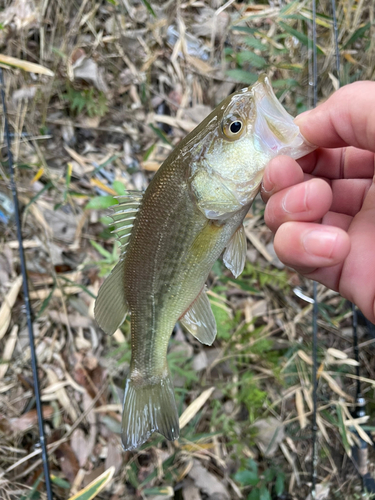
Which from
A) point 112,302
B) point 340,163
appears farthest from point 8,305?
point 340,163

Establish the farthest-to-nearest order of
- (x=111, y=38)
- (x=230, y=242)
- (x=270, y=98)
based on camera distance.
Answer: (x=111, y=38) < (x=230, y=242) < (x=270, y=98)

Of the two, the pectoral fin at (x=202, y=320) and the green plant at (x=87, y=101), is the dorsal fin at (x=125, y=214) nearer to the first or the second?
the pectoral fin at (x=202, y=320)

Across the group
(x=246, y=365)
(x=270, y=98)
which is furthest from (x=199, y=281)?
(x=246, y=365)

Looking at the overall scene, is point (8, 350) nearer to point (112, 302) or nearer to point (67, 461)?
point (67, 461)

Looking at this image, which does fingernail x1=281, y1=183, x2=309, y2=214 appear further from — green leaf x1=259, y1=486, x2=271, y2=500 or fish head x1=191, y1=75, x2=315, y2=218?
green leaf x1=259, y1=486, x2=271, y2=500

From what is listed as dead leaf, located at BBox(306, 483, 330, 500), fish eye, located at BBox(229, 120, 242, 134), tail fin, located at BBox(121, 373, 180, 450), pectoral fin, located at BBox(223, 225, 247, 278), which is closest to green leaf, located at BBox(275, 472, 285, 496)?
dead leaf, located at BBox(306, 483, 330, 500)

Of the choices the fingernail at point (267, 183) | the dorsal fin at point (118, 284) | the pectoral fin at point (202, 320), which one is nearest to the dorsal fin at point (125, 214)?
the dorsal fin at point (118, 284)

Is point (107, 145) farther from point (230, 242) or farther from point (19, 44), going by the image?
point (230, 242)
